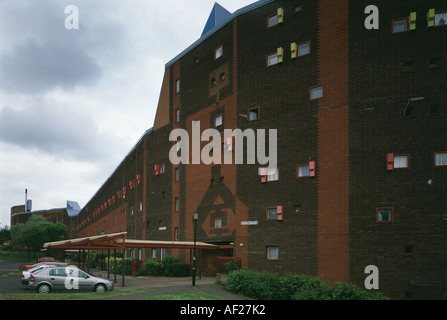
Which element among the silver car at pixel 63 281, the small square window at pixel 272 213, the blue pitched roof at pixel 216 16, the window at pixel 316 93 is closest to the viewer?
the silver car at pixel 63 281

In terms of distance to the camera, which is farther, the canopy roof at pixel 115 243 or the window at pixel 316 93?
the window at pixel 316 93

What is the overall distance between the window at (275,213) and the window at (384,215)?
7029mm

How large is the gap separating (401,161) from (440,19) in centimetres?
964

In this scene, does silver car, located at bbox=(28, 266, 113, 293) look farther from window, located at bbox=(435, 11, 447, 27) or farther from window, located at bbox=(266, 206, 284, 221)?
window, located at bbox=(435, 11, 447, 27)

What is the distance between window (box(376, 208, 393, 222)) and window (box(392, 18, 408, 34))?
1201cm

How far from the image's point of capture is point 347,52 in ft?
95.4

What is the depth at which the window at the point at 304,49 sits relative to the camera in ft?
102

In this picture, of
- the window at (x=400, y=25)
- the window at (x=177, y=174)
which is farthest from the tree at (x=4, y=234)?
the window at (x=400, y=25)

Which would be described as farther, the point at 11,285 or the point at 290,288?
the point at 11,285

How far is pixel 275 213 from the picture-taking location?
104ft

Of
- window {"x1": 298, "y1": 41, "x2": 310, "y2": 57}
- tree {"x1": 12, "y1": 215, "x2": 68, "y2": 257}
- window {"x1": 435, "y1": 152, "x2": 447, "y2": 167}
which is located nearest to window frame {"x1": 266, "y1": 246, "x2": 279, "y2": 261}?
window {"x1": 435, "y1": 152, "x2": 447, "y2": 167}

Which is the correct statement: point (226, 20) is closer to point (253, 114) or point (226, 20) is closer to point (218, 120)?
point (218, 120)

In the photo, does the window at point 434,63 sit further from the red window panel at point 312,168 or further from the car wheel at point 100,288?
→ the car wheel at point 100,288

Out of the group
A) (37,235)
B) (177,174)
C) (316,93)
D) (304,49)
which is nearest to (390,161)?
(316,93)
